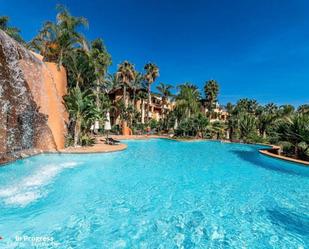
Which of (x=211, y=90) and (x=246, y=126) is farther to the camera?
(x=211, y=90)

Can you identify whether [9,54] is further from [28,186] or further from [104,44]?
[104,44]

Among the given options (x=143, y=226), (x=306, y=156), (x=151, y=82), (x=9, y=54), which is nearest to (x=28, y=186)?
(x=143, y=226)

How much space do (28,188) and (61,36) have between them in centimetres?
1488

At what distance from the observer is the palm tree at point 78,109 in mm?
16516

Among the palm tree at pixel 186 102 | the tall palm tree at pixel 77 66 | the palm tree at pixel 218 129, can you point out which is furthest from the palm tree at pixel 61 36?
the palm tree at pixel 218 129

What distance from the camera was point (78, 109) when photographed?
1664 centimetres

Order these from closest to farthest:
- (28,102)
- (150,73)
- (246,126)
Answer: (28,102), (246,126), (150,73)

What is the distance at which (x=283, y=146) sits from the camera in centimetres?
1559

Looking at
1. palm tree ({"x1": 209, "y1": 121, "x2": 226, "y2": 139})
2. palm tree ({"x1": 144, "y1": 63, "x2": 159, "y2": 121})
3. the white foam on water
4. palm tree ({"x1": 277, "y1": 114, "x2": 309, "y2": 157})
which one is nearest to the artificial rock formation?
the white foam on water

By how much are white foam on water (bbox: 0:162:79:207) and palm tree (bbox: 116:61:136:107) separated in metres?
27.2

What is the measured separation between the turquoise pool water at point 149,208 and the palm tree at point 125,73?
27.4 meters

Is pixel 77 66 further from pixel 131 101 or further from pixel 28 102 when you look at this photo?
pixel 131 101

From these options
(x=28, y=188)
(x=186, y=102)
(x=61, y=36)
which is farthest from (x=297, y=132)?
(x=186, y=102)

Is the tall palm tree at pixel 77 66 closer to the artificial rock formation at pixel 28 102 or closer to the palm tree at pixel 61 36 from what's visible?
the palm tree at pixel 61 36
